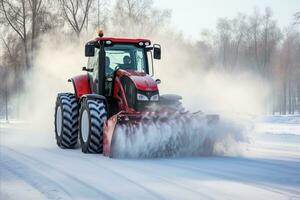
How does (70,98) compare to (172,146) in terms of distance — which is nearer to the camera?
(172,146)

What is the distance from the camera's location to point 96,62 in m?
11.7

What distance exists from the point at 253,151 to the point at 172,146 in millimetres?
2103

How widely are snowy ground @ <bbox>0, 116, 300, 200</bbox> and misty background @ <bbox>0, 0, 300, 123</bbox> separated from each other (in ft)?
8.73

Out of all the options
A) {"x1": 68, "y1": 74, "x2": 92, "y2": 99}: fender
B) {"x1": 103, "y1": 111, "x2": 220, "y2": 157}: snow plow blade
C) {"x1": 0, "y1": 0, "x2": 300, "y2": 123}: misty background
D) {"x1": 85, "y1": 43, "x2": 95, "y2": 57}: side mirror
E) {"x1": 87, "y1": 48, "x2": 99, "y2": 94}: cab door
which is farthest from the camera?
{"x1": 0, "y1": 0, "x2": 300, "y2": 123}: misty background

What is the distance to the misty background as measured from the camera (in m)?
18.8

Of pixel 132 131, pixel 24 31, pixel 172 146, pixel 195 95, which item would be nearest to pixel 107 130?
pixel 132 131

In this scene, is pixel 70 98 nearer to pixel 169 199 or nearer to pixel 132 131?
pixel 132 131

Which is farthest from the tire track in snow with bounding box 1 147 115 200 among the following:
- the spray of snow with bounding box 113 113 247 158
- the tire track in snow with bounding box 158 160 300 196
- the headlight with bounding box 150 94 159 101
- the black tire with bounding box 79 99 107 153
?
the headlight with bounding box 150 94 159 101

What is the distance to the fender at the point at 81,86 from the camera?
12258 millimetres

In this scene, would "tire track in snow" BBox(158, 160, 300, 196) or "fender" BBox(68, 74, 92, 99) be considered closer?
"tire track in snow" BBox(158, 160, 300, 196)

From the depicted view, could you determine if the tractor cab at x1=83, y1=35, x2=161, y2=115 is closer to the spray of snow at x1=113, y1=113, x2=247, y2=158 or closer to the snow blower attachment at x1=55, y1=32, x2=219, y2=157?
the snow blower attachment at x1=55, y1=32, x2=219, y2=157

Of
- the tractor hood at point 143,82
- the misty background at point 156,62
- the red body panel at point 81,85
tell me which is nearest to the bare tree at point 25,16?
the misty background at point 156,62

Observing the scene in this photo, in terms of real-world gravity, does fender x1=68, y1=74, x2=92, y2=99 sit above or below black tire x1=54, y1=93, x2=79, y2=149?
above

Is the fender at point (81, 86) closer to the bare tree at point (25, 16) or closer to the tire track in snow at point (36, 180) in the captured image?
the tire track in snow at point (36, 180)
